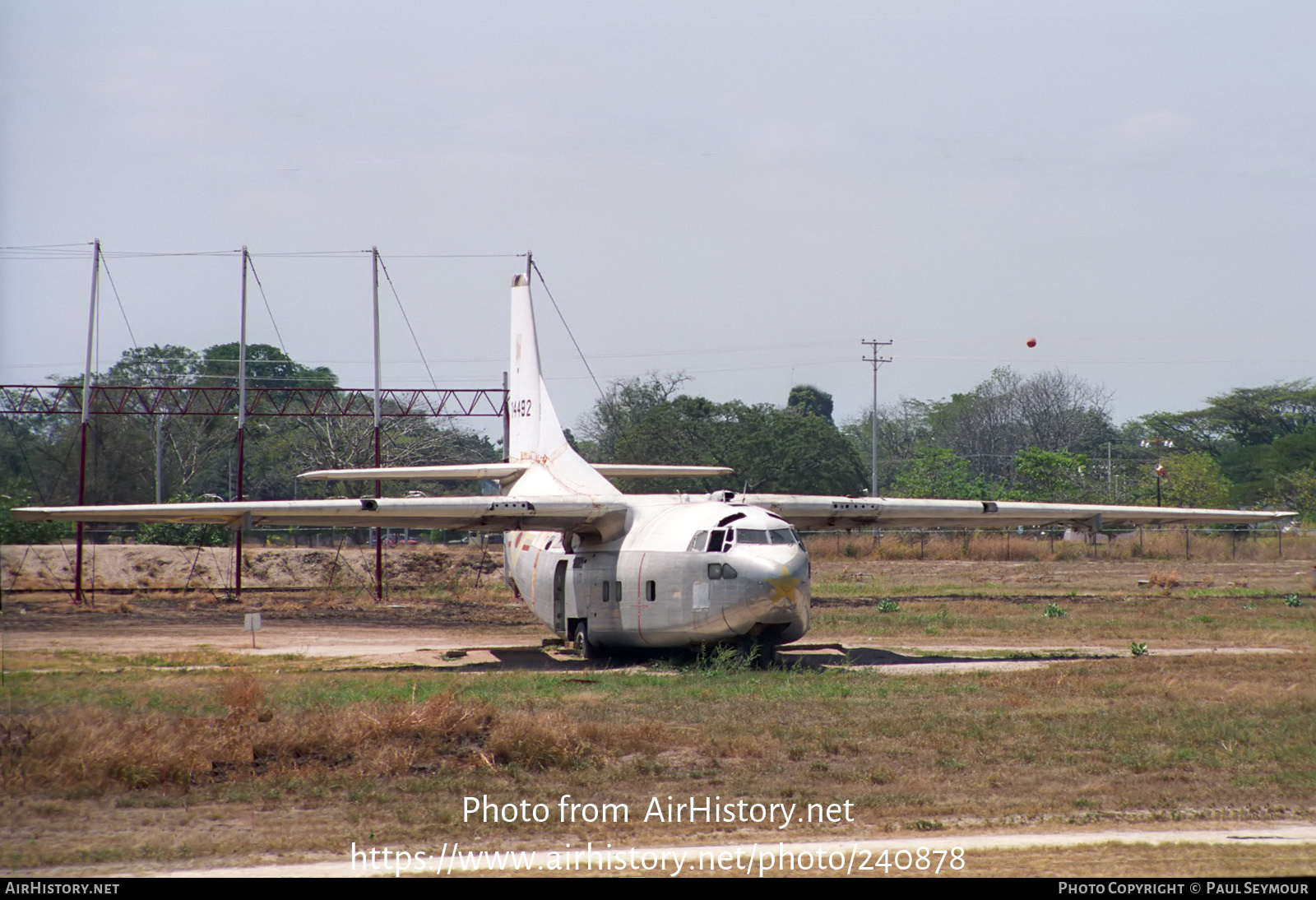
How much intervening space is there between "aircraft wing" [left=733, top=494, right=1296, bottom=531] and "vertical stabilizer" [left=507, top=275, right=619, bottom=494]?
4668mm

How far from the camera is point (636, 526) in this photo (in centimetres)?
2470

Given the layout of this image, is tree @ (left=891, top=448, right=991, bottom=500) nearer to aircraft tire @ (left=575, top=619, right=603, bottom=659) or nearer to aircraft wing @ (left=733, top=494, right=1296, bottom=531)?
aircraft wing @ (left=733, top=494, right=1296, bottom=531)

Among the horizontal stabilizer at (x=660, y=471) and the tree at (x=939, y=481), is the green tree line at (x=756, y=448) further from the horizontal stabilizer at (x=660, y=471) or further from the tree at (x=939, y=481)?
the horizontal stabilizer at (x=660, y=471)

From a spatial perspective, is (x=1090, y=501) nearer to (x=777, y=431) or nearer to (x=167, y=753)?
(x=777, y=431)

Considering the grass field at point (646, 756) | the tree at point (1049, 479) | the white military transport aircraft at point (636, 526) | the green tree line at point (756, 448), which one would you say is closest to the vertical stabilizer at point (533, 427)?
the white military transport aircraft at point (636, 526)

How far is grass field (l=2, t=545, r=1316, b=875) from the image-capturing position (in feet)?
34.7

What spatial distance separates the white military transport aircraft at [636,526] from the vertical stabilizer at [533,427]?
8 cm

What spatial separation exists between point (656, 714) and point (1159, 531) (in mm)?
54546

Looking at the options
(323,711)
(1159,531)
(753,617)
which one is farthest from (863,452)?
(323,711)

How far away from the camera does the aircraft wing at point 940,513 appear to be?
27.1m

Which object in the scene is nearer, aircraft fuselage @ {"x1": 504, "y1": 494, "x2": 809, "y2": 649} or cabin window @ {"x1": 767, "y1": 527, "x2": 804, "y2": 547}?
aircraft fuselage @ {"x1": 504, "y1": 494, "x2": 809, "y2": 649}

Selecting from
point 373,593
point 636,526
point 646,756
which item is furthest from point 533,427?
point 646,756

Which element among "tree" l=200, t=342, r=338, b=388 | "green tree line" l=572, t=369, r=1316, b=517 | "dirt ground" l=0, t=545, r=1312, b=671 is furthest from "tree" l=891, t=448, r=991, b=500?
"tree" l=200, t=342, r=338, b=388

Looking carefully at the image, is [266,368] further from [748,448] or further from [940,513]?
[940,513]
